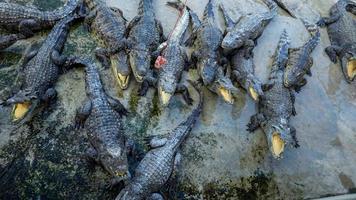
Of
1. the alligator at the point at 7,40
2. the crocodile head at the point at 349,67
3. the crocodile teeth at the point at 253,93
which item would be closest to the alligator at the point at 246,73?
the crocodile teeth at the point at 253,93

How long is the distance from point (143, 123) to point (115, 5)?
A: 2332 millimetres

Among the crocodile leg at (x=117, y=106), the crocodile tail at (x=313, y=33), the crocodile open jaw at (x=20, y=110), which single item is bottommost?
the crocodile leg at (x=117, y=106)

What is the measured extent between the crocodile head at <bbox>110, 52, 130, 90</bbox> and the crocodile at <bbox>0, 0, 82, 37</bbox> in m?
1.16

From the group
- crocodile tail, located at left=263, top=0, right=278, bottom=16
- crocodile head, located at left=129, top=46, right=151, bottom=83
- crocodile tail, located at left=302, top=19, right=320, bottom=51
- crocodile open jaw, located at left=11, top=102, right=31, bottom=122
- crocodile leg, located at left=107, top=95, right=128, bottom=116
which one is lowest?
crocodile leg, located at left=107, top=95, right=128, bottom=116

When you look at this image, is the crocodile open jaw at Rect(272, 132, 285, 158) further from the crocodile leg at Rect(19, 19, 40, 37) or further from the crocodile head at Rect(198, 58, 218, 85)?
the crocodile leg at Rect(19, 19, 40, 37)

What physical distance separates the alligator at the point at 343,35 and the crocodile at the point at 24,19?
14.4 feet

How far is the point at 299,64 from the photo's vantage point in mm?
6090

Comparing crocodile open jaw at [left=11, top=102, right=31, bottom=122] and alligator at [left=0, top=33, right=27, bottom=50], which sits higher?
alligator at [left=0, top=33, right=27, bottom=50]

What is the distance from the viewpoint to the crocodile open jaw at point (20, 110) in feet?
15.5

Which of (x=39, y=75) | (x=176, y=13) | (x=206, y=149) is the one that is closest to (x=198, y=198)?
(x=206, y=149)

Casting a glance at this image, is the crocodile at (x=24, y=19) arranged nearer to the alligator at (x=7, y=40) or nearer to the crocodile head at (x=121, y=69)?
the alligator at (x=7, y=40)

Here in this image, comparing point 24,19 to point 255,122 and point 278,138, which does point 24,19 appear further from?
point 278,138

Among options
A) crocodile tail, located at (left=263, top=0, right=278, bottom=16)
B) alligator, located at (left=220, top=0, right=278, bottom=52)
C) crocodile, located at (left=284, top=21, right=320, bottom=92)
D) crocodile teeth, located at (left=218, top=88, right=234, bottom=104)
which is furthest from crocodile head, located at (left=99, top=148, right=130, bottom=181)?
crocodile tail, located at (left=263, top=0, right=278, bottom=16)

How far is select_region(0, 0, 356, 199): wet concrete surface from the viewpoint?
4.55 m
